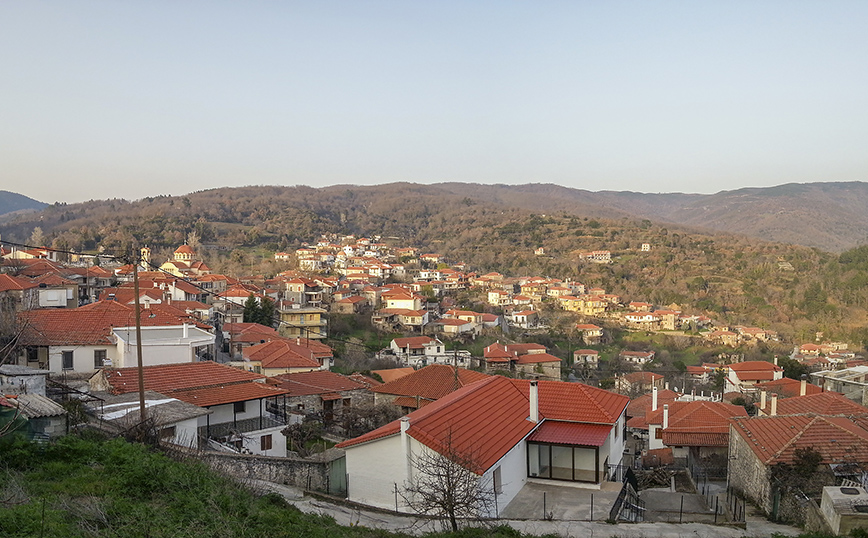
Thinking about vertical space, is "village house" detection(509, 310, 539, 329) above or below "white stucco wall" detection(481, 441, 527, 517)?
below

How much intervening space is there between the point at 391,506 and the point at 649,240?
339 feet

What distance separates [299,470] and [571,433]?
5.42 meters

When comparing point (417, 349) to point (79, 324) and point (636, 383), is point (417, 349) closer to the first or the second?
point (636, 383)

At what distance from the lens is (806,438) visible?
492 inches

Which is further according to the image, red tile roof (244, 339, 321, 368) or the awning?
red tile roof (244, 339, 321, 368)

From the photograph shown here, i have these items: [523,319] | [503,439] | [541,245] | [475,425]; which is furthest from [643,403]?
[541,245]

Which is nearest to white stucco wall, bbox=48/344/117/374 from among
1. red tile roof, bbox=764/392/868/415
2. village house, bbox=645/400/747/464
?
village house, bbox=645/400/747/464

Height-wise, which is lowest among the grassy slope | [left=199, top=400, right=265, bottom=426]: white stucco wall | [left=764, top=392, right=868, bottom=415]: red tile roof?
[left=764, top=392, right=868, bottom=415]: red tile roof

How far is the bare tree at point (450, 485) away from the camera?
27.3 feet

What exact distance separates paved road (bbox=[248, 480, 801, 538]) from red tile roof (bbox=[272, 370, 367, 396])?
1123 cm

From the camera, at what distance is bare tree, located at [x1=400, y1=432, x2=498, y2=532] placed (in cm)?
834

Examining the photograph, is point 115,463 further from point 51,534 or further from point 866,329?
point 866,329

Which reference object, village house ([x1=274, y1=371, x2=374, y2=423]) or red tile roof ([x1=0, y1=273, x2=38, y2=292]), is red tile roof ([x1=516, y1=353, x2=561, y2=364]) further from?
red tile roof ([x1=0, y1=273, x2=38, y2=292])

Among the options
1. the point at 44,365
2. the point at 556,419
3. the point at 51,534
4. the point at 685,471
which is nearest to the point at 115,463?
the point at 51,534
